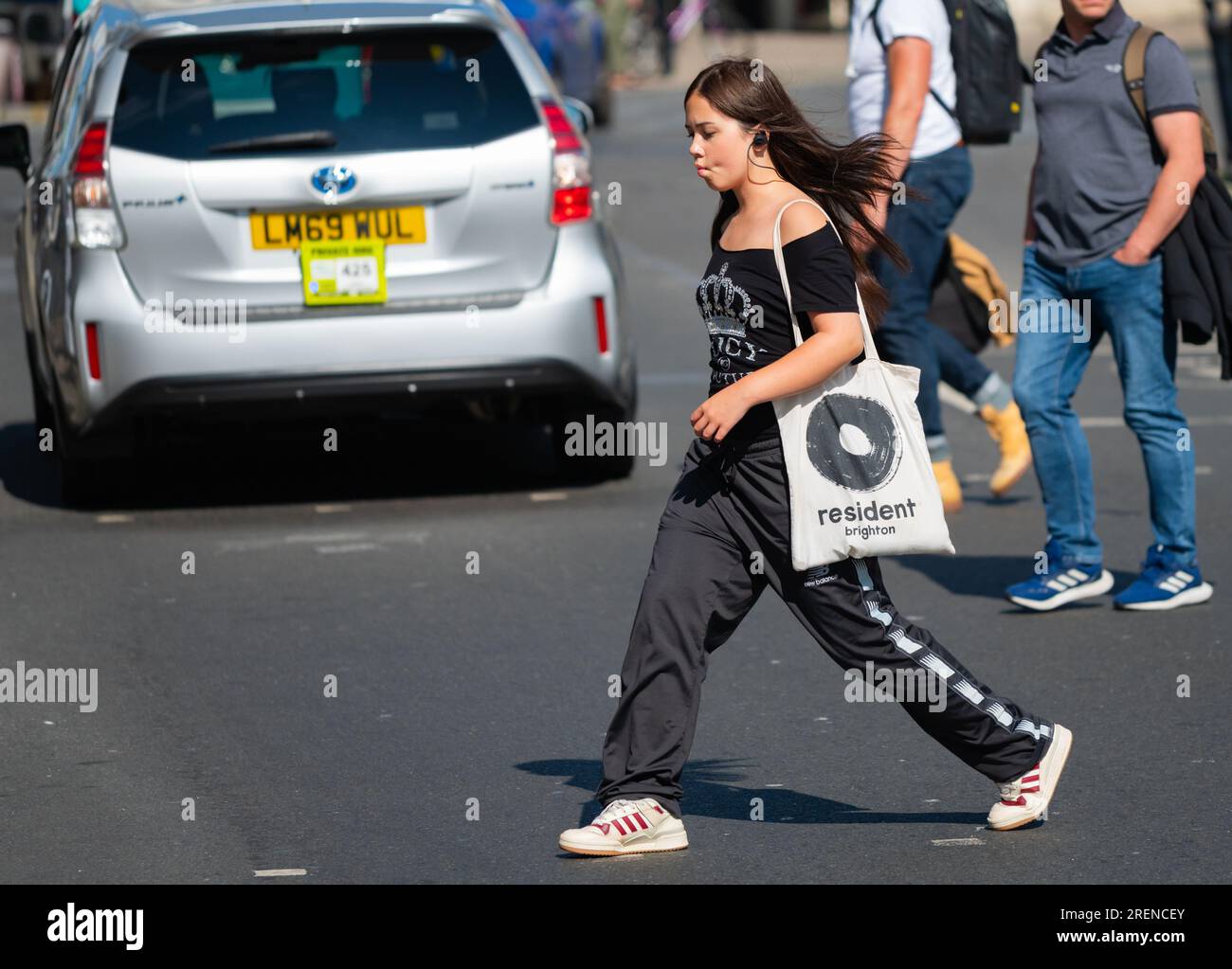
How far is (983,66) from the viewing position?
8.70 m

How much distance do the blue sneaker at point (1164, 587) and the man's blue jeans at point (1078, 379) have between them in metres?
0.03

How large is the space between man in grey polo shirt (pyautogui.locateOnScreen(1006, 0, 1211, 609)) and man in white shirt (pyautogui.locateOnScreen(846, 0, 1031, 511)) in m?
0.95

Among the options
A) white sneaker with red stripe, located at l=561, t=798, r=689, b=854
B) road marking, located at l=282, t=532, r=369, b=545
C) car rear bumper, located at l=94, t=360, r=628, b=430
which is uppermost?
white sneaker with red stripe, located at l=561, t=798, r=689, b=854

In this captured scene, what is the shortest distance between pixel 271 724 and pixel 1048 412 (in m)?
2.64

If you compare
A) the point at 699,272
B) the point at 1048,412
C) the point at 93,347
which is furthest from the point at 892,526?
the point at 699,272

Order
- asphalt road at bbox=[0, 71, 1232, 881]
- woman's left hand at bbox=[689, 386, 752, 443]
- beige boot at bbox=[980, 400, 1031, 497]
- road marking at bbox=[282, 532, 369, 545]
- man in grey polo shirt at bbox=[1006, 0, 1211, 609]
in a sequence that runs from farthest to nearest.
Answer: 1. beige boot at bbox=[980, 400, 1031, 497]
2. road marking at bbox=[282, 532, 369, 545]
3. man in grey polo shirt at bbox=[1006, 0, 1211, 609]
4. asphalt road at bbox=[0, 71, 1232, 881]
5. woman's left hand at bbox=[689, 386, 752, 443]

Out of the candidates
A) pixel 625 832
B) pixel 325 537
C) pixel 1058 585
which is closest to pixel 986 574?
pixel 1058 585

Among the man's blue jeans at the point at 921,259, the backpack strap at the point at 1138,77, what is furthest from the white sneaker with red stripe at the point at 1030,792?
the man's blue jeans at the point at 921,259

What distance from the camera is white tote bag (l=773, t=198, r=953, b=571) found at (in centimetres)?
500

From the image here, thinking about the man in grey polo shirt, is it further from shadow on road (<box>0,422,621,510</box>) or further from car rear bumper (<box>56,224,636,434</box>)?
shadow on road (<box>0,422,621,510</box>)

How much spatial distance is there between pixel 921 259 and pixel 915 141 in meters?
0.43

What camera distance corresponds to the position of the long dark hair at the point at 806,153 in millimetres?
5062

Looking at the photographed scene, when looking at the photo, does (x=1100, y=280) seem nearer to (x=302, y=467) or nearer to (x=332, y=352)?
(x=332, y=352)

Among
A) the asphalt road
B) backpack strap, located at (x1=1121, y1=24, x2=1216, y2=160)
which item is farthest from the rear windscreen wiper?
backpack strap, located at (x1=1121, y1=24, x2=1216, y2=160)
